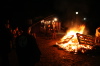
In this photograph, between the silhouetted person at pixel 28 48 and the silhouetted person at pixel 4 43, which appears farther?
the silhouetted person at pixel 4 43

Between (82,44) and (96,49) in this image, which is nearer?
(96,49)

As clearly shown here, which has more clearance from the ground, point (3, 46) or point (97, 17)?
point (97, 17)

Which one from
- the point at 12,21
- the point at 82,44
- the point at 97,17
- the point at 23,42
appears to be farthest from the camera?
the point at 97,17

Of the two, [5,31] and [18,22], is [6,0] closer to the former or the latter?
[18,22]

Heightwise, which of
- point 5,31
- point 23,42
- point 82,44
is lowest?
point 82,44

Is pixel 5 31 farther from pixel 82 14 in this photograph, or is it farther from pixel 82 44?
pixel 82 14

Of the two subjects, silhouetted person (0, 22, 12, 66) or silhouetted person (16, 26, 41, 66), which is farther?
silhouetted person (0, 22, 12, 66)

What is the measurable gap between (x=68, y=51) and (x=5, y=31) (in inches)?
231

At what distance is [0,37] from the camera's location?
4922 millimetres

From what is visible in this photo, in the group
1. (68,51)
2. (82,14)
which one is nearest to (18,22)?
(68,51)

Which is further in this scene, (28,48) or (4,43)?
(4,43)

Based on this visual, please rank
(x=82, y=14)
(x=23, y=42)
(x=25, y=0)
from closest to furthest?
(x=23, y=42)
(x=25, y=0)
(x=82, y=14)

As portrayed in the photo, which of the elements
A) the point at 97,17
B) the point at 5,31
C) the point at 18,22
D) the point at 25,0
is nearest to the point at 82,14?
the point at 97,17

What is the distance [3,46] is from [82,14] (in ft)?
155
